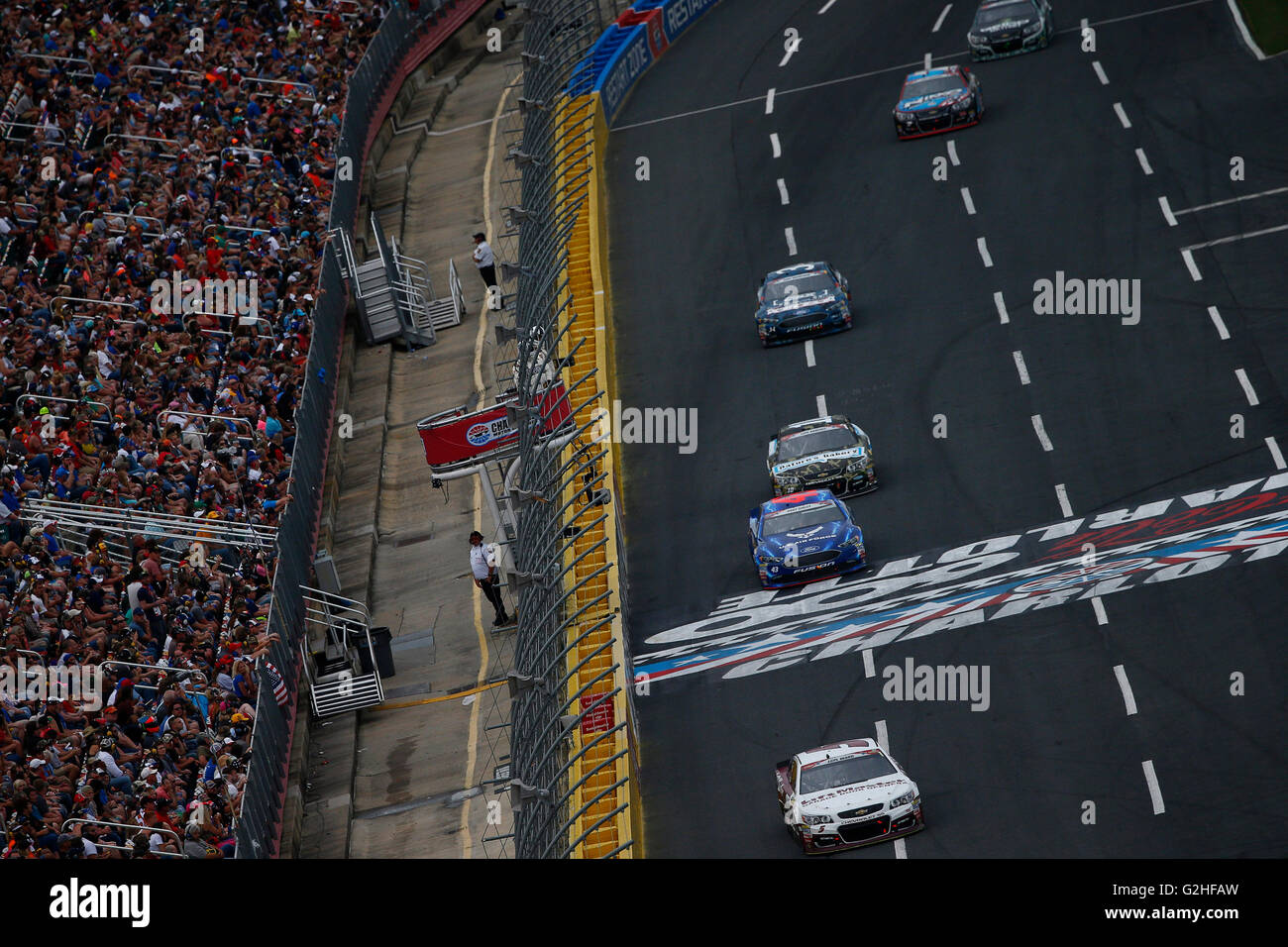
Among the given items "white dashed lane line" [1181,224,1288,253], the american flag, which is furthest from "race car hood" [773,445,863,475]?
"white dashed lane line" [1181,224,1288,253]

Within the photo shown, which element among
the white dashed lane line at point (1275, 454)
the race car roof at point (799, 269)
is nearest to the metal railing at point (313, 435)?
the race car roof at point (799, 269)

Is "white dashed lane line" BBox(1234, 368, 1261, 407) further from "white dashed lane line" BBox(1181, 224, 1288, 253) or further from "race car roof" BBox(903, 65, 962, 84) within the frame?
"race car roof" BBox(903, 65, 962, 84)

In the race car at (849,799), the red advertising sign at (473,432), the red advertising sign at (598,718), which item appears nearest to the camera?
the race car at (849,799)

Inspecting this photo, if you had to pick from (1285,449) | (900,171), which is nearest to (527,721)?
(1285,449)

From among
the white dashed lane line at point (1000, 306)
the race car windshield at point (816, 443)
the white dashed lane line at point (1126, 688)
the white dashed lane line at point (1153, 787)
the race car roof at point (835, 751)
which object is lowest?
the white dashed lane line at point (1153, 787)

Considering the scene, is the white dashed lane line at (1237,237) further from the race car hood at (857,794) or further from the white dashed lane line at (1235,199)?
the race car hood at (857,794)
